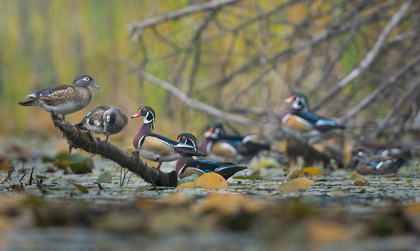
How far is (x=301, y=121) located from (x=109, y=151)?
139 inches

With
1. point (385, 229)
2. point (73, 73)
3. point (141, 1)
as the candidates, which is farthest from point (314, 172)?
point (73, 73)

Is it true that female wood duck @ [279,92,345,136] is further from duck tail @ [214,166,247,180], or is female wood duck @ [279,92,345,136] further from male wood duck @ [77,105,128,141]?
male wood duck @ [77,105,128,141]

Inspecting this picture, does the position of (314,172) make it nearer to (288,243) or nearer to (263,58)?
(263,58)

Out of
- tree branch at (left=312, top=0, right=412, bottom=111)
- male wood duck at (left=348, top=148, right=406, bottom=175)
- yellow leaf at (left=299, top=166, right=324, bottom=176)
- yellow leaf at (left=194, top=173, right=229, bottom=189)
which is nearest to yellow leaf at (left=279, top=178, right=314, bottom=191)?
yellow leaf at (left=194, top=173, right=229, bottom=189)

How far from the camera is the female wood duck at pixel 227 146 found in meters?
7.16

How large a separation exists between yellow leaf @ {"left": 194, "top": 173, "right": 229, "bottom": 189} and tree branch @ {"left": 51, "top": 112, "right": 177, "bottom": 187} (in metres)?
0.29

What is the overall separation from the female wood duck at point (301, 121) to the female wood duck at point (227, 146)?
0.33 meters

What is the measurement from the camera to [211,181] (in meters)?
4.15

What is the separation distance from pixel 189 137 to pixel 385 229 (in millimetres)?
2568

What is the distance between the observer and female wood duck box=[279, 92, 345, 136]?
22.9ft

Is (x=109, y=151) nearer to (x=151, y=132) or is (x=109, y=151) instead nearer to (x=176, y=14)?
(x=151, y=132)

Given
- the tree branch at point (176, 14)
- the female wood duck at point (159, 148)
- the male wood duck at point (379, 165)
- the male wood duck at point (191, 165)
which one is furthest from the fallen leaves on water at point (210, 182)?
the tree branch at point (176, 14)

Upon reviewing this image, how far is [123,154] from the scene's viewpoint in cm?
406

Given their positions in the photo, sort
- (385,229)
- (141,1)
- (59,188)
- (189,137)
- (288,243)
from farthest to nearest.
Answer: (141,1) < (189,137) < (59,188) < (385,229) < (288,243)
